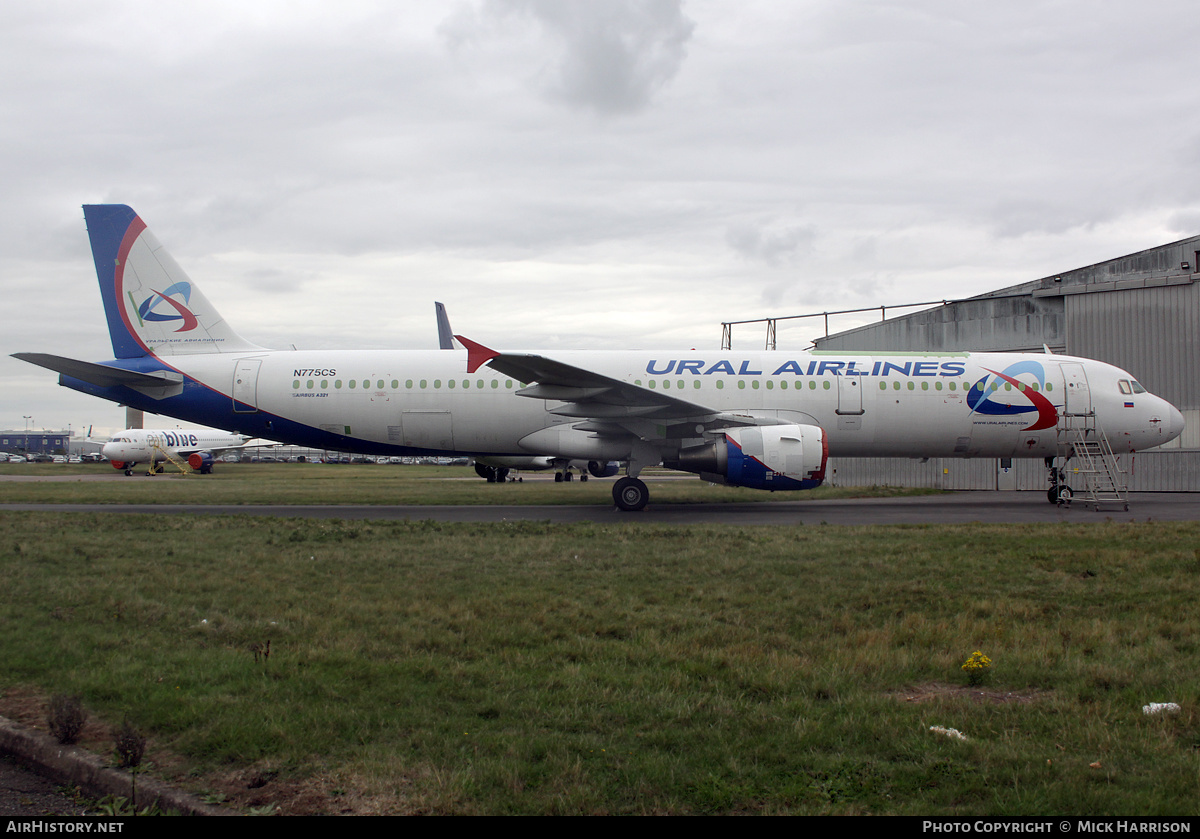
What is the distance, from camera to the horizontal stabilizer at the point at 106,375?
1608 cm

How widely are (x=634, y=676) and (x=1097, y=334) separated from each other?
26.6 m

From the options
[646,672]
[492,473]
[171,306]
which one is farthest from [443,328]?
[646,672]

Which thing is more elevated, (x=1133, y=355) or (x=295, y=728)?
(x=1133, y=355)

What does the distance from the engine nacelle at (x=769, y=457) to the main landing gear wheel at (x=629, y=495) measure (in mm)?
1658

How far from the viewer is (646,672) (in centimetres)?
471

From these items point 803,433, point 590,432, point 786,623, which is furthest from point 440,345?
point 786,623

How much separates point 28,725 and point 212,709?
0.86m

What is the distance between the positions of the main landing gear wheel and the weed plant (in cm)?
691

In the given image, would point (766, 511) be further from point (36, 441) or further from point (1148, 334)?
point (36, 441)

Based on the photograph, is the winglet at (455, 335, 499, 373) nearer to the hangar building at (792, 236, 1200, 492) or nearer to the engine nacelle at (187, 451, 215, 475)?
the hangar building at (792, 236, 1200, 492)
